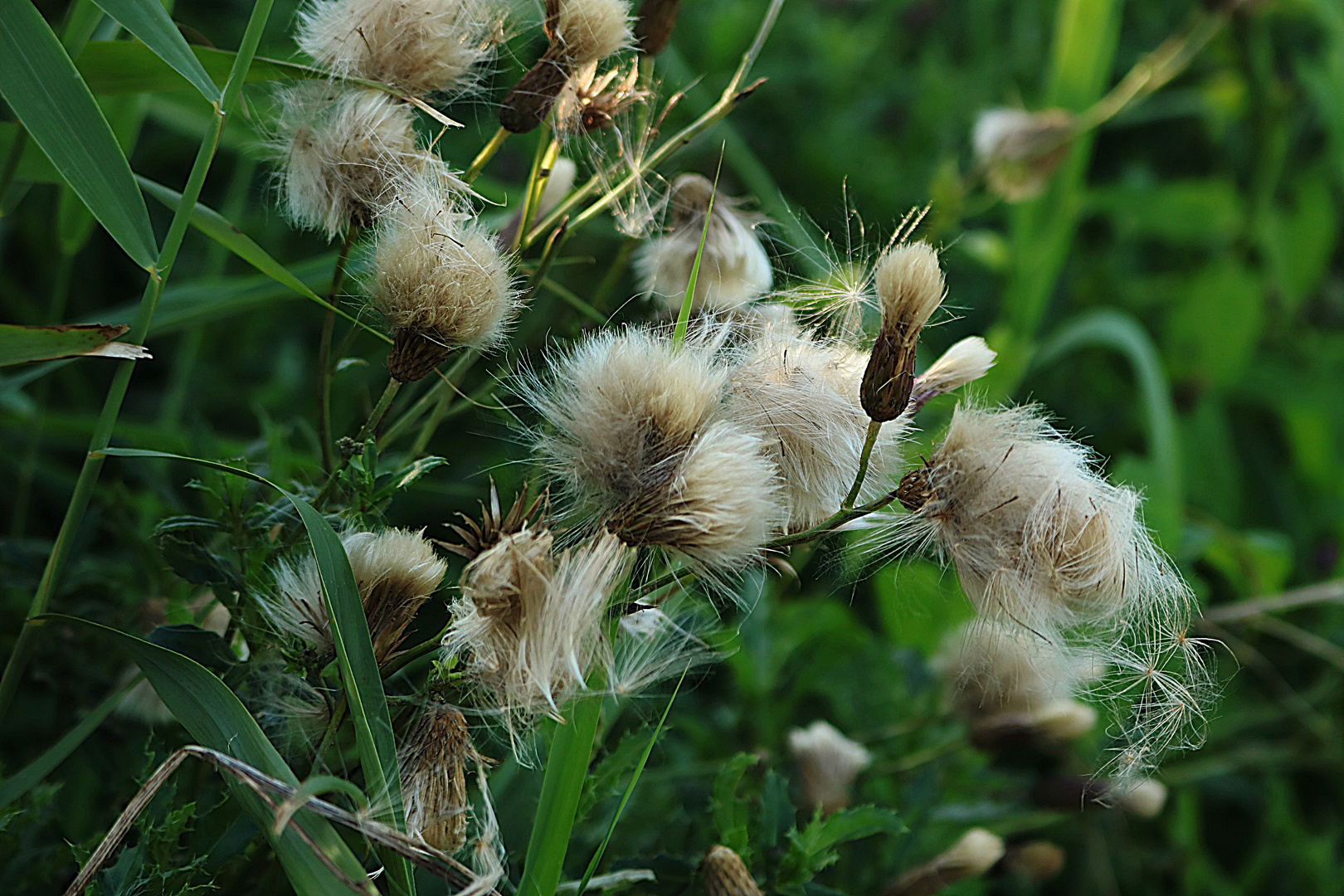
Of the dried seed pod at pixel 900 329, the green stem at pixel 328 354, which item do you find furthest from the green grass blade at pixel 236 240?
the dried seed pod at pixel 900 329

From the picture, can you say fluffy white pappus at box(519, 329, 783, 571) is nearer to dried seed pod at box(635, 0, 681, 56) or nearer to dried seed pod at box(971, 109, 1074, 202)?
dried seed pod at box(635, 0, 681, 56)

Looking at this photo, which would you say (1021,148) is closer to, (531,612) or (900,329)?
(900,329)

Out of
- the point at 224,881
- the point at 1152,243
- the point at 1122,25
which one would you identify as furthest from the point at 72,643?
the point at 1122,25

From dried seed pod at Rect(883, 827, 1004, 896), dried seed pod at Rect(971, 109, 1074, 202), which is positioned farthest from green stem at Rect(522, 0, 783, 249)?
dried seed pod at Rect(971, 109, 1074, 202)

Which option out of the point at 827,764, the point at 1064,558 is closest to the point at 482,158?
the point at 1064,558

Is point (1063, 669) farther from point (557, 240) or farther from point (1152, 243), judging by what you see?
point (1152, 243)
